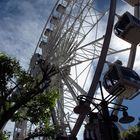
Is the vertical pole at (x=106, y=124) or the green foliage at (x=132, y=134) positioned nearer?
the vertical pole at (x=106, y=124)

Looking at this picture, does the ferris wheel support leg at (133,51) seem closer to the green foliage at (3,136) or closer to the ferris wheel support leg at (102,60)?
the ferris wheel support leg at (102,60)

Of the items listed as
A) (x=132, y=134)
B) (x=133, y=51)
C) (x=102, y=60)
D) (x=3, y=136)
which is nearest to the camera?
(x=3, y=136)

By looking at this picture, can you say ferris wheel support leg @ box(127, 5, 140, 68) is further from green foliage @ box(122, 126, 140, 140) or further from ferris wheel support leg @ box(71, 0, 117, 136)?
green foliage @ box(122, 126, 140, 140)

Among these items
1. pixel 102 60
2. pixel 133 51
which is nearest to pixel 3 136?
pixel 102 60

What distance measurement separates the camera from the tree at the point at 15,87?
38.8 ft

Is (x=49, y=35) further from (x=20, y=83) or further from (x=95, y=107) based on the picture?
(x=95, y=107)

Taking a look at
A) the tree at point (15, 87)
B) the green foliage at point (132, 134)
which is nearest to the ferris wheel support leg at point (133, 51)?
the green foliage at point (132, 134)

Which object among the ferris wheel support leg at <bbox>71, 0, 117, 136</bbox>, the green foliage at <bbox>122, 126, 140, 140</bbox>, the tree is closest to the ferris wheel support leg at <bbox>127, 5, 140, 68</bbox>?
the ferris wheel support leg at <bbox>71, 0, 117, 136</bbox>

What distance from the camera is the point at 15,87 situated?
41.7 ft

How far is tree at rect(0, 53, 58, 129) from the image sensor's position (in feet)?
38.8

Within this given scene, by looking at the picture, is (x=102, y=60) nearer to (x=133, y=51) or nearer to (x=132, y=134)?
(x=133, y=51)

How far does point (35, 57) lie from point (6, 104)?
19.1 m

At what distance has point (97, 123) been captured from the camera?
411 inches

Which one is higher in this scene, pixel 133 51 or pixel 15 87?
pixel 133 51
